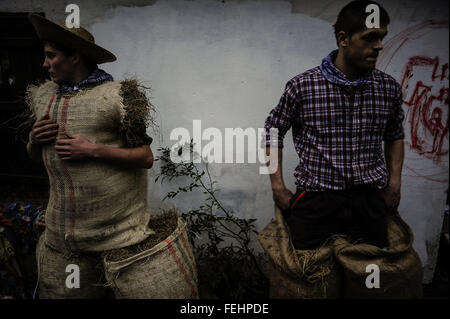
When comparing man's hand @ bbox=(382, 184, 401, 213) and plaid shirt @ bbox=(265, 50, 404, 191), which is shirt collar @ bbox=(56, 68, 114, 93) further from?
man's hand @ bbox=(382, 184, 401, 213)

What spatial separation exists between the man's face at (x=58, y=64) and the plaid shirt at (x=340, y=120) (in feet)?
4.35

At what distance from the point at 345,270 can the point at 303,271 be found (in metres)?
0.27

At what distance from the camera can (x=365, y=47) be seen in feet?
5.90

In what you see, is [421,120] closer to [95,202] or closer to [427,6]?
[427,6]

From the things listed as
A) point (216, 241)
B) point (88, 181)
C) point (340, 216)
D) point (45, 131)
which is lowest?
point (216, 241)

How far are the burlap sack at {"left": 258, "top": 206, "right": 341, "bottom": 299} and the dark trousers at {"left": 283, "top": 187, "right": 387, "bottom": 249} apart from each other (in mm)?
74

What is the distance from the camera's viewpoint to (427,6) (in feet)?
8.72

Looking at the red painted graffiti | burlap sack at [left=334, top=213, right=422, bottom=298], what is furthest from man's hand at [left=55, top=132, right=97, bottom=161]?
the red painted graffiti

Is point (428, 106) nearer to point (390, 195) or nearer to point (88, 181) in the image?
point (390, 195)

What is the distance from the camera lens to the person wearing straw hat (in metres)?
1.80

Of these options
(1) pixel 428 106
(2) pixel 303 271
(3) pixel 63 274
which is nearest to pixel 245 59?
(1) pixel 428 106

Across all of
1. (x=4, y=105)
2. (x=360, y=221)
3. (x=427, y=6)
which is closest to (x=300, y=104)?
(x=360, y=221)

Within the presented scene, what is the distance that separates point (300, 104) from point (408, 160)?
157 cm

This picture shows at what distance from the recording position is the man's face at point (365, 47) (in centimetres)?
178
